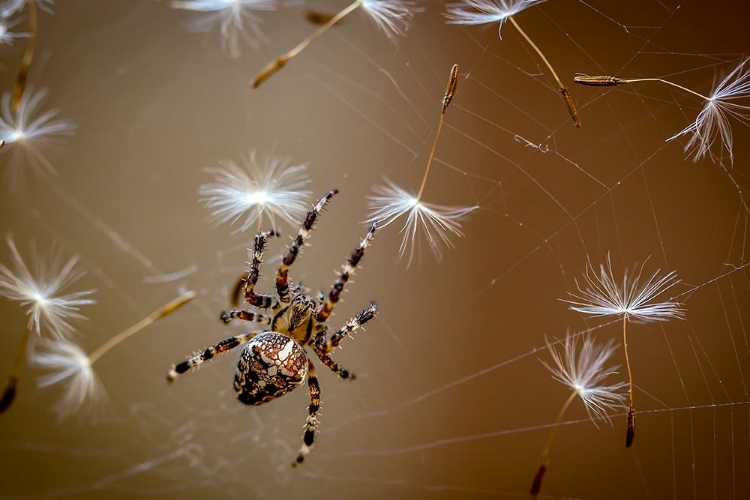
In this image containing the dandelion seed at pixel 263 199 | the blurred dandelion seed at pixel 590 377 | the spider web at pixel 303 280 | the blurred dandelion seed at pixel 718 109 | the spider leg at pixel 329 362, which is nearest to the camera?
the blurred dandelion seed at pixel 718 109

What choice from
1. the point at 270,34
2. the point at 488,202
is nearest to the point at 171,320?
the point at 270,34

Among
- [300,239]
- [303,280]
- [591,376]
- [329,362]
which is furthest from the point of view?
[303,280]

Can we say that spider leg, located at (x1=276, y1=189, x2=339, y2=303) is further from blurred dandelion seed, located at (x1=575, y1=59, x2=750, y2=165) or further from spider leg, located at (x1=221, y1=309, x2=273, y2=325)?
blurred dandelion seed, located at (x1=575, y1=59, x2=750, y2=165)

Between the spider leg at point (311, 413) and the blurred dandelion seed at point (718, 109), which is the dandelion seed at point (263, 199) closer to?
the spider leg at point (311, 413)

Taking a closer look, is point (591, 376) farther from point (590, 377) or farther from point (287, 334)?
point (287, 334)

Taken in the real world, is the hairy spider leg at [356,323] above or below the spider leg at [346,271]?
below

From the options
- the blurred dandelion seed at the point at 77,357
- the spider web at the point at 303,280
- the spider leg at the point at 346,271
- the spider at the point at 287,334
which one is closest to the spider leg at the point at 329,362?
the spider at the point at 287,334

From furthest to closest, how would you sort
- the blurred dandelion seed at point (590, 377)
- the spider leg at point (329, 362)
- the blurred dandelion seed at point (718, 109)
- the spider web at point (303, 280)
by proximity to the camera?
1. the spider web at point (303, 280)
2. the spider leg at point (329, 362)
3. the blurred dandelion seed at point (590, 377)
4. the blurred dandelion seed at point (718, 109)

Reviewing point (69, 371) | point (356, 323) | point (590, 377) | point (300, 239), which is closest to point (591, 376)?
point (590, 377)

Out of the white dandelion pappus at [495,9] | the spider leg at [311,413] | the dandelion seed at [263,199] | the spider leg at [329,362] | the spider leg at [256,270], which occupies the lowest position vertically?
the spider leg at [311,413]
